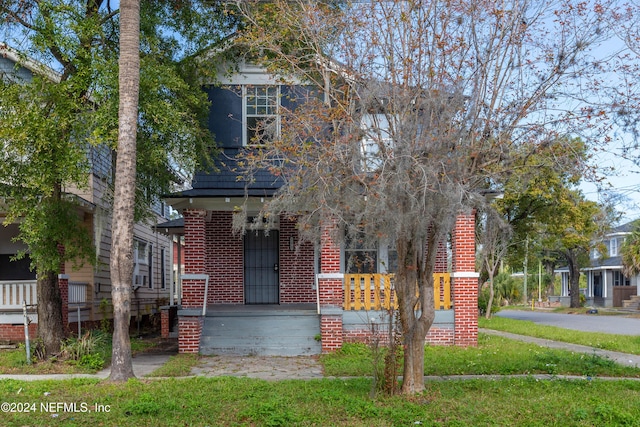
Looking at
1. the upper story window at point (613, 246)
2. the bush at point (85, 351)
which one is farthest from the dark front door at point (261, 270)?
the upper story window at point (613, 246)

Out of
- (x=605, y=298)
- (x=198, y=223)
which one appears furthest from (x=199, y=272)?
(x=605, y=298)

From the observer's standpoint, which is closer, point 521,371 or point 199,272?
point 521,371

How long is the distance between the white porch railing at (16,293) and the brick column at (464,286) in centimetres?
1009

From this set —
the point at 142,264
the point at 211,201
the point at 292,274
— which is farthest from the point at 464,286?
the point at 142,264

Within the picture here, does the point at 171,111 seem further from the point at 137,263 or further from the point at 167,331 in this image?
the point at 137,263

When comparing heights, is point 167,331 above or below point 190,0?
below

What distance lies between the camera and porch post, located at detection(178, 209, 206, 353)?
1445cm

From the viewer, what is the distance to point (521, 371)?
37.7 feet

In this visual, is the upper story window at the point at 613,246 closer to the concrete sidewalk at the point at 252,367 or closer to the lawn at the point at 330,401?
the concrete sidewalk at the point at 252,367

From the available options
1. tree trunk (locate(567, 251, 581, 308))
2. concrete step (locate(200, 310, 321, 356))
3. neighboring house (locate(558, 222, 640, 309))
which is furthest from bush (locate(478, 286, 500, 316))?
neighboring house (locate(558, 222, 640, 309))

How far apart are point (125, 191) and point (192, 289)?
4787 mm

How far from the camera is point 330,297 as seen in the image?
1481 cm

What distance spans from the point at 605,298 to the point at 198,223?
46.6 m

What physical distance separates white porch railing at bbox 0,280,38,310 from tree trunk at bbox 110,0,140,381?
6235mm
